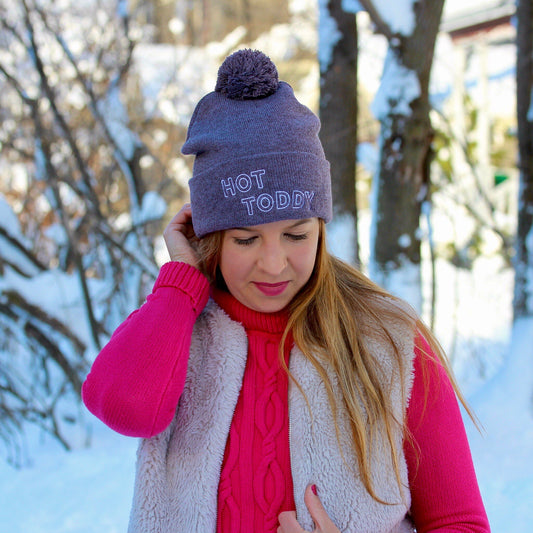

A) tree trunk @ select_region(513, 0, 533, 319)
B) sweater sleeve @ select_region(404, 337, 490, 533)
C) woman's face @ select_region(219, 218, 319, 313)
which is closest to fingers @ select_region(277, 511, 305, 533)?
sweater sleeve @ select_region(404, 337, 490, 533)

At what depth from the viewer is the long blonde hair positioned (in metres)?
1.29

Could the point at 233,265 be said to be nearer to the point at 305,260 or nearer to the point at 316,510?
A: the point at 305,260

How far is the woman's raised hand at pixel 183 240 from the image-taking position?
1.55 meters

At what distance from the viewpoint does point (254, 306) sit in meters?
1.44

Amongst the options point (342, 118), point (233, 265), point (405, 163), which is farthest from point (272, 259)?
point (342, 118)

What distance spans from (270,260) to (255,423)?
0.39 meters

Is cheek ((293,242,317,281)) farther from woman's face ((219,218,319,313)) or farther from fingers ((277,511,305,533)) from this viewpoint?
fingers ((277,511,305,533))

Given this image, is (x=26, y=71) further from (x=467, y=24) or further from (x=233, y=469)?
(x=467, y=24)

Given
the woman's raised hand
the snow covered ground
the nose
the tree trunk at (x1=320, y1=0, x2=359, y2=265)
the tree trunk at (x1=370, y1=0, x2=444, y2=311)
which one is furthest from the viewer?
the tree trunk at (x1=320, y1=0, x2=359, y2=265)

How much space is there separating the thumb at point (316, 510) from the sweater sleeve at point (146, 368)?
0.36 m

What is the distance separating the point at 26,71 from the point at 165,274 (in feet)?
14.7

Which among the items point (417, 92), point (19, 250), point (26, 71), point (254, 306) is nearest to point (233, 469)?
point (254, 306)

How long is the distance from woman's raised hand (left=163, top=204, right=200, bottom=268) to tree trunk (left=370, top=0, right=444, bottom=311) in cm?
174

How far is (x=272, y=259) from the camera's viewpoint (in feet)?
4.35
